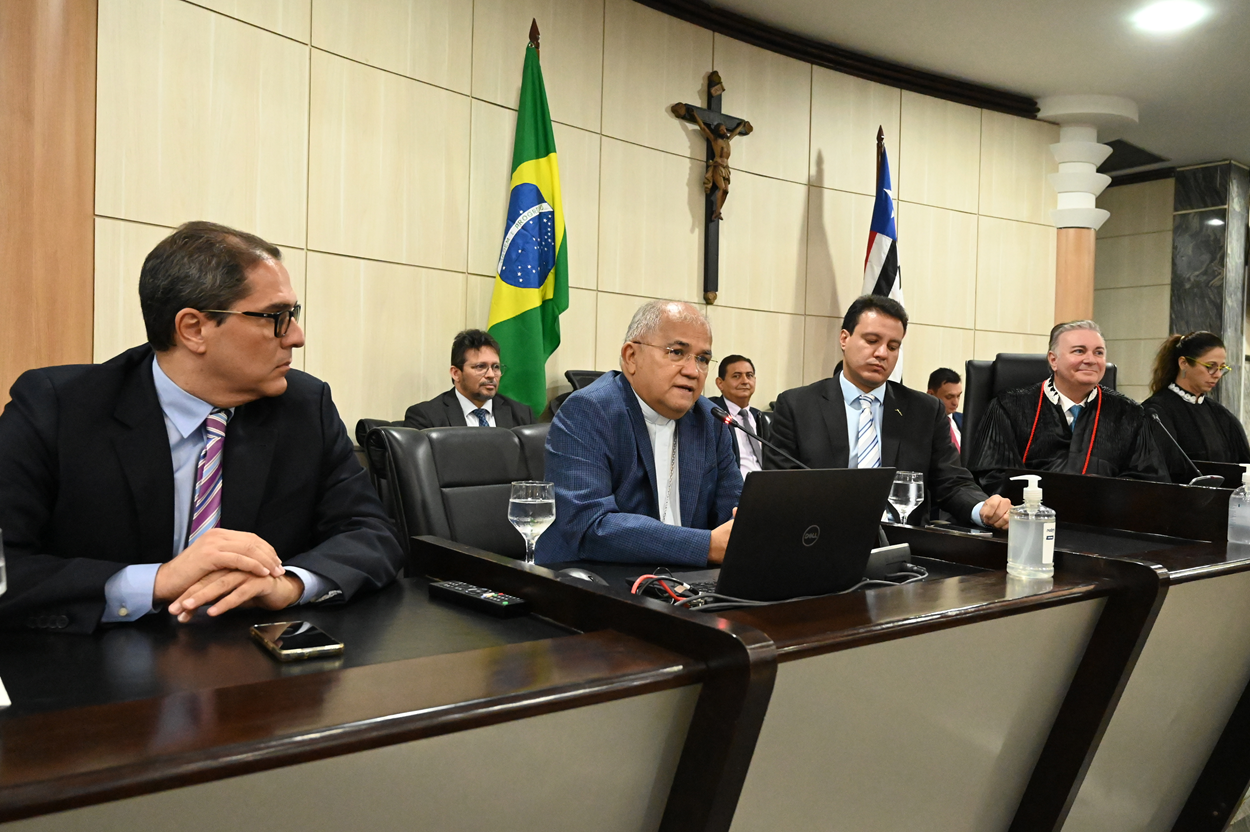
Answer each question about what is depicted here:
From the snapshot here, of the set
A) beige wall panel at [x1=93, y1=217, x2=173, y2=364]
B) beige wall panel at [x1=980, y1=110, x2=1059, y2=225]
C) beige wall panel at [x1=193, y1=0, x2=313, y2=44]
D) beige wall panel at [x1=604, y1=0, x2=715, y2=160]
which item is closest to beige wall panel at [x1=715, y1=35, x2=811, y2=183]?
beige wall panel at [x1=604, y1=0, x2=715, y2=160]

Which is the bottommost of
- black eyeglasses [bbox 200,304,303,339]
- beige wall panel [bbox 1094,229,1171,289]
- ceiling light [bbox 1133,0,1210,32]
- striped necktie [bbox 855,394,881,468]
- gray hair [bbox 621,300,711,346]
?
striped necktie [bbox 855,394,881,468]

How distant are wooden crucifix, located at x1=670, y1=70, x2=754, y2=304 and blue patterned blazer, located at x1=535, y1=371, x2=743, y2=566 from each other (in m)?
3.31

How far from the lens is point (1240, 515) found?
76.5 inches

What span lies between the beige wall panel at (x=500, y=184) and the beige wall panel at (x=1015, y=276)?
333 centimetres

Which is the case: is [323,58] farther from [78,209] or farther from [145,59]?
[78,209]

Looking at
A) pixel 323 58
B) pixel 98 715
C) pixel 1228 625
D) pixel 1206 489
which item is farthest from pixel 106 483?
pixel 323 58

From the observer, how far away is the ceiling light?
5.26 m

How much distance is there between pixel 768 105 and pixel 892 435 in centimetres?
352

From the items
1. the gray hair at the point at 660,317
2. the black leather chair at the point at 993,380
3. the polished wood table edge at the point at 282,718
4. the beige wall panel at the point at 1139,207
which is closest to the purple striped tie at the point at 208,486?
the polished wood table edge at the point at 282,718

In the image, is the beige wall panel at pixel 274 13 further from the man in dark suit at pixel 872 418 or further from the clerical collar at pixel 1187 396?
the clerical collar at pixel 1187 396

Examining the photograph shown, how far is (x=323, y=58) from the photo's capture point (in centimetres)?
401

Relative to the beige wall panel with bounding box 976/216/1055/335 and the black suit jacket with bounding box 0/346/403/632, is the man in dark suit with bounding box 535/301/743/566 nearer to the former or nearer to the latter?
the black suit jacket with bounding box 0/346/403/632

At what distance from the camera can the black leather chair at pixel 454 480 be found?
2.01 metres

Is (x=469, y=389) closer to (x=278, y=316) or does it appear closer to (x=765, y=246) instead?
(x=765, y=246)
